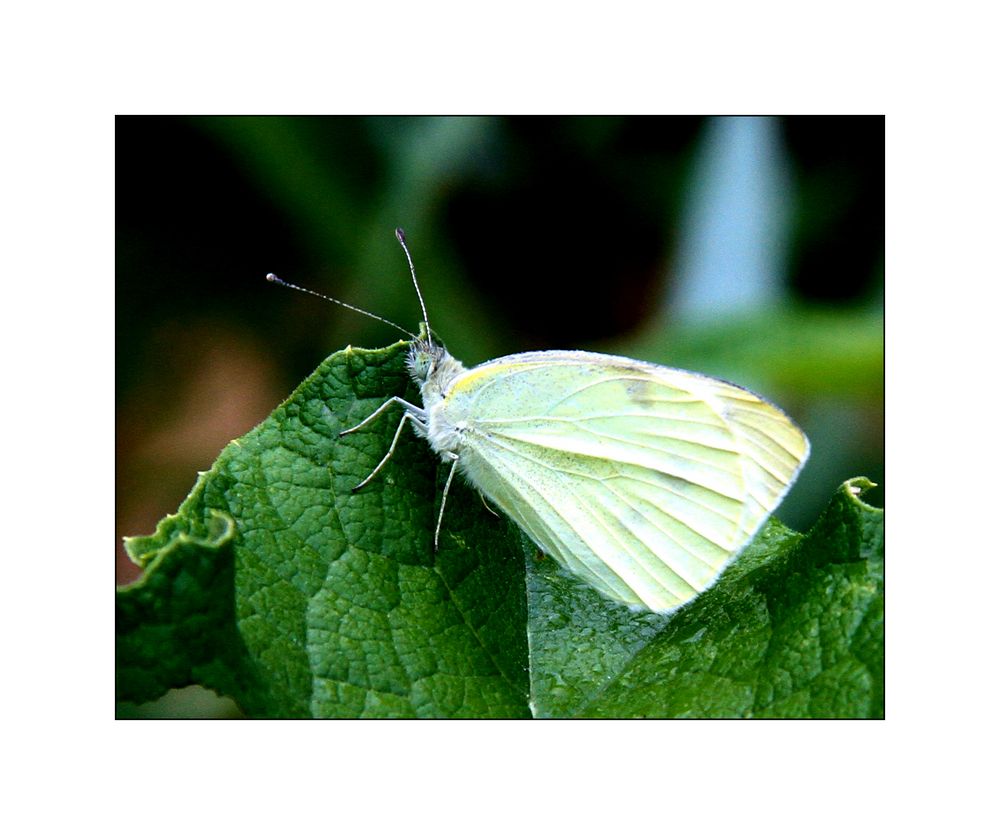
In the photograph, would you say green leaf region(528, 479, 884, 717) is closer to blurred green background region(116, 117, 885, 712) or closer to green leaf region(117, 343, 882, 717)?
green leaf region(117, 343, 882, 717)

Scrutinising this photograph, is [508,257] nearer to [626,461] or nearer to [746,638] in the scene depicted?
[626,461]

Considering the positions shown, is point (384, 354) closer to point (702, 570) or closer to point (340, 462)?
point (340, 462)

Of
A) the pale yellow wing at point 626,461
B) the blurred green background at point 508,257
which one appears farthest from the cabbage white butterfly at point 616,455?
the blurred green background at point 508,257

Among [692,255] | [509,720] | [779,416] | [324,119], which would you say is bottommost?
[509,720]

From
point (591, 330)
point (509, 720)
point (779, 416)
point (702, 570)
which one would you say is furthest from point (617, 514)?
point (591, 330)

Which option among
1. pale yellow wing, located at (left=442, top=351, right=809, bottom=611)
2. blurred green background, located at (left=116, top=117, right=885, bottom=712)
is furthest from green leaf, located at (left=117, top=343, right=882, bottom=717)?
blurred green background, located at (left=116, top=117, right=885, bottom=712)

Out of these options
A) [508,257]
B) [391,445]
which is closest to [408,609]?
[391,445]

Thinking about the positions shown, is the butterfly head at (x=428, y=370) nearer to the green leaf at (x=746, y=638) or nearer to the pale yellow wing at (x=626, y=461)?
the pale yellow wing at (x=626, y=461)
